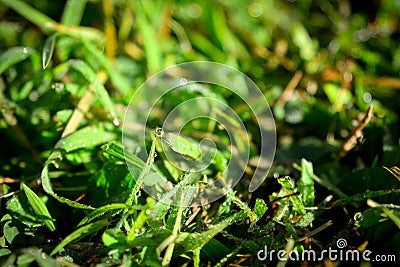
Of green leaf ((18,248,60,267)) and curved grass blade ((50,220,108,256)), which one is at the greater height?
curved grass blade ((50,220,108,256))

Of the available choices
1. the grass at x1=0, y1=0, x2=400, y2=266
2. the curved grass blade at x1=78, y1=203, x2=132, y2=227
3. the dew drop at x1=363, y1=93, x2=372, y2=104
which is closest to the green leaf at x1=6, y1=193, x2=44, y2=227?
the grass at x1=0, y1=0, x2=400, y2=266

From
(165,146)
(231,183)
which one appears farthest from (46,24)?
(231,183)

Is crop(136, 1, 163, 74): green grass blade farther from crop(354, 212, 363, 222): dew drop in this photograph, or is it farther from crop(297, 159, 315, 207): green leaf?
crop(354, 212, 363, 222): dew drop

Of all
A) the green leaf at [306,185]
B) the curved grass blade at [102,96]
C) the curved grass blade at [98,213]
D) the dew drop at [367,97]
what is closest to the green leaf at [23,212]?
the curved grass blade at [98,213]

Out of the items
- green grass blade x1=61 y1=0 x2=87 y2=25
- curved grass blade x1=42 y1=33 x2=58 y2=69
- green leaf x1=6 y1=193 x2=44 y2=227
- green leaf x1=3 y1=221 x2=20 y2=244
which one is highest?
green grass blade x1=61 y1=0 x2=87 y2=25

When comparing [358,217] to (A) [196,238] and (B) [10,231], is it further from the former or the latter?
(B) [10,231]

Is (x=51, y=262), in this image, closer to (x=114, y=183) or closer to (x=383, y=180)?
(x=114, y=183)

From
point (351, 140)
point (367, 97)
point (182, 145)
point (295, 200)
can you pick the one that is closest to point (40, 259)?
point (182, 145)

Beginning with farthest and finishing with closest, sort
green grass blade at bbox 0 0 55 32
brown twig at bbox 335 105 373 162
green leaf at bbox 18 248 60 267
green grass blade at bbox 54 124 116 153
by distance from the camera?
green grass blade at bbox 0 0 55 32 < brown twig at bbox 335 105 373 162 < green grass blade at bbox 54 124 116 153 < green leaf at bbox 18 248 60 267
